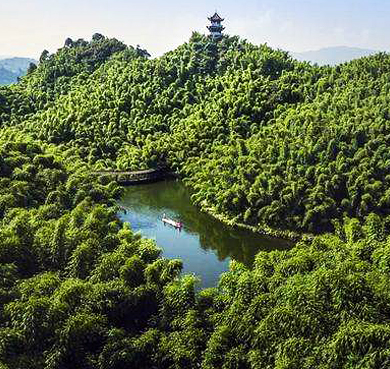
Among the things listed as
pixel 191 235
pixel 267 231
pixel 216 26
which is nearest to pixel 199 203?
pixel 191 235

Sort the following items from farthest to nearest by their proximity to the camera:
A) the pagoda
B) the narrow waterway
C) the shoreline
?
the pagoda → the shoreline → the narrow waterway

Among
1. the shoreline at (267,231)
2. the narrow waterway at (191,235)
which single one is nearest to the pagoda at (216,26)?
the narrow waterway at (191,235)

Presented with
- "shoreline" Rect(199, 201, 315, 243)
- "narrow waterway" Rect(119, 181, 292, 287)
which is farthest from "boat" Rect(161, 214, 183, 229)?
"shoreline" Rect(199, 201, 315, 243)

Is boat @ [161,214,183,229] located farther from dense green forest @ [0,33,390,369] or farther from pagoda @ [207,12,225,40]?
pagoda @ [207,12,225,40]

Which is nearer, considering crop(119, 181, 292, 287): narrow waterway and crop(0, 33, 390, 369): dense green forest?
crop(0, 33, 390, 369): dense green forest

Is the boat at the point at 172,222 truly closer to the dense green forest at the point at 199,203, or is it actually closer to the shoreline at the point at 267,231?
the shoreline at the point at 267,231

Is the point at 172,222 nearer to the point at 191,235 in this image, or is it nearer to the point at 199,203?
the point at 191,235

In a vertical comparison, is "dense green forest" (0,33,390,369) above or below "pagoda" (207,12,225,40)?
below
